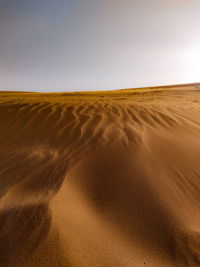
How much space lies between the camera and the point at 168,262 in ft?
3.07

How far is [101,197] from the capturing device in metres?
1.43

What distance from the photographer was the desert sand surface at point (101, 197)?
963 mm

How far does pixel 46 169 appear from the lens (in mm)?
1804

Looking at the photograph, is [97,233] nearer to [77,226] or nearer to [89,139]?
[77,226]

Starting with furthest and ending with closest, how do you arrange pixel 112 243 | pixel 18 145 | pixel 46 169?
pixel 18 145
pixel 46 169
pixel 112 243

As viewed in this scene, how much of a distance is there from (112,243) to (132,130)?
205 centimetres

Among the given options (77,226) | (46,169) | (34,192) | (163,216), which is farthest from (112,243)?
(46,169)

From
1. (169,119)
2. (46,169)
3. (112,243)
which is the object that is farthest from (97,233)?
(169,119)

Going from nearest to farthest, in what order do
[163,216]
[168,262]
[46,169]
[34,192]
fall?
[168,262], [163,216], [34,192], [46,169]

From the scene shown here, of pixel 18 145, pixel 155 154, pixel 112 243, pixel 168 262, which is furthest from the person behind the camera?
pixel 18 145

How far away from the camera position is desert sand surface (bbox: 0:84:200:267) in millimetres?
963

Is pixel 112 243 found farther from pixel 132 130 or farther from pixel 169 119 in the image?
pixel 169 119

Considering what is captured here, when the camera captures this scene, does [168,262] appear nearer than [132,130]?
Yes

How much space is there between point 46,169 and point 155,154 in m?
1.51
